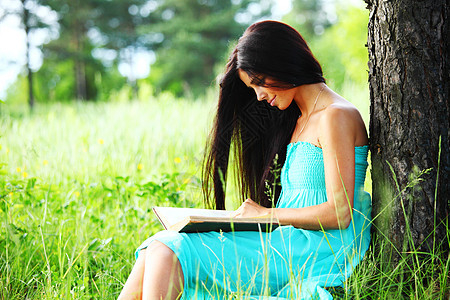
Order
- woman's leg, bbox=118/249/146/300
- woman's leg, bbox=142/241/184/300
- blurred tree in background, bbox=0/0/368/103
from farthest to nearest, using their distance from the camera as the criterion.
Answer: blurred tree in background, bbox=0/0/368/103 < woman's leg, bbox=118/249/146/300 < woman's leg, bbox=142/241/184/300

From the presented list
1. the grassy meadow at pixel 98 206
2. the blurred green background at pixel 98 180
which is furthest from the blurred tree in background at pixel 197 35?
the grassy meadow at pixel 98 206

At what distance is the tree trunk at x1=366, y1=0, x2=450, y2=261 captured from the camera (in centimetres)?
190

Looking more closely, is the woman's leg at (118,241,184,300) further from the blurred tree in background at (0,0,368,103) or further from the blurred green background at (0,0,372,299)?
the blurred tree in background at (0,0,368,103)

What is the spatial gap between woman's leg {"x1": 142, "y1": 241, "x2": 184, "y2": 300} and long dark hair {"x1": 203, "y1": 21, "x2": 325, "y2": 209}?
798mm

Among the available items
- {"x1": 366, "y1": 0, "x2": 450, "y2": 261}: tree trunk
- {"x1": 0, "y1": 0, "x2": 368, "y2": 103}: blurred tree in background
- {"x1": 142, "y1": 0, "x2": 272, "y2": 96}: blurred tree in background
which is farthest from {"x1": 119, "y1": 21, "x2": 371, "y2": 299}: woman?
{"x1": 142, "y1": 0, "x2": 272, "y2": 96}: blurred tree in background

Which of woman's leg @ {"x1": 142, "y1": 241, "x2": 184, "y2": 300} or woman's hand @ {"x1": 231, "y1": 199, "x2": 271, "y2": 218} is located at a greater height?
woman's hand @ {"x1": 231, "y1": 199, "x2": 271, "y2": 218}

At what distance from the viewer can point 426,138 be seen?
75.2 inches

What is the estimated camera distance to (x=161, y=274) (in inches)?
69.5

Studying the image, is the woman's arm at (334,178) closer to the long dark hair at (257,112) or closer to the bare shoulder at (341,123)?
the bare shoulder at (341,123)

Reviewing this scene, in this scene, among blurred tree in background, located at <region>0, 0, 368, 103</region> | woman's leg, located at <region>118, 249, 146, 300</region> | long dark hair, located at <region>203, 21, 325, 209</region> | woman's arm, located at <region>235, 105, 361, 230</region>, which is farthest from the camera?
blurred tree in background, located at <region>0, 0, 368, 103</region>

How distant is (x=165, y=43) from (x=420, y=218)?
25301mm

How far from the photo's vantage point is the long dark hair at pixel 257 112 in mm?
2211

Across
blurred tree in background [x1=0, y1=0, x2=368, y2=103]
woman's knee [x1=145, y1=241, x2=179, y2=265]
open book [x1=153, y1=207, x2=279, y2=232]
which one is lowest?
woman's knee [x1=145, y1=241, x2=179, y2=265]

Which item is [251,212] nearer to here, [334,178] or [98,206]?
[334,178]
